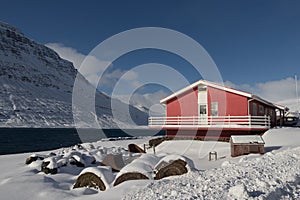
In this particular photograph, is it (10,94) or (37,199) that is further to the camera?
(10,94)

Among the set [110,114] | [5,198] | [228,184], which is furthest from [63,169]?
[110,114]

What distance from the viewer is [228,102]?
24281mm

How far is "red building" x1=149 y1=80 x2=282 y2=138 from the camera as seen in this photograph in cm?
2297

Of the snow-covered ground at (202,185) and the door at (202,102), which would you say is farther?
the door at (202,102)

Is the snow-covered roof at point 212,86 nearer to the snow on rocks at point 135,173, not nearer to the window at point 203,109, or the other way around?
the window at point 203,109

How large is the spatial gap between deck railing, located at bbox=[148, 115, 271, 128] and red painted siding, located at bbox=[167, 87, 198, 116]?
63 cm

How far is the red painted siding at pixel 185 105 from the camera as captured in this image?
25859mm

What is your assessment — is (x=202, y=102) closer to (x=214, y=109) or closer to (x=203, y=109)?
(x=203, y=109)

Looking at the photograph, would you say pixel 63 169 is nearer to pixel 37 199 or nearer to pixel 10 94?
pixel 37 199

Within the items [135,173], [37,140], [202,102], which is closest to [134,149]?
[202,102]

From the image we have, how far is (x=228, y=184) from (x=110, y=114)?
19047 centimetres

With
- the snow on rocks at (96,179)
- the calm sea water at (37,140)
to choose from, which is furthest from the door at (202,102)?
the calm sea water at (37,140)

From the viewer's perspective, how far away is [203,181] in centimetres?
675

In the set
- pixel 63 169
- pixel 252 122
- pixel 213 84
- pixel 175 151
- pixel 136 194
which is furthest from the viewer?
pixel 213 84
